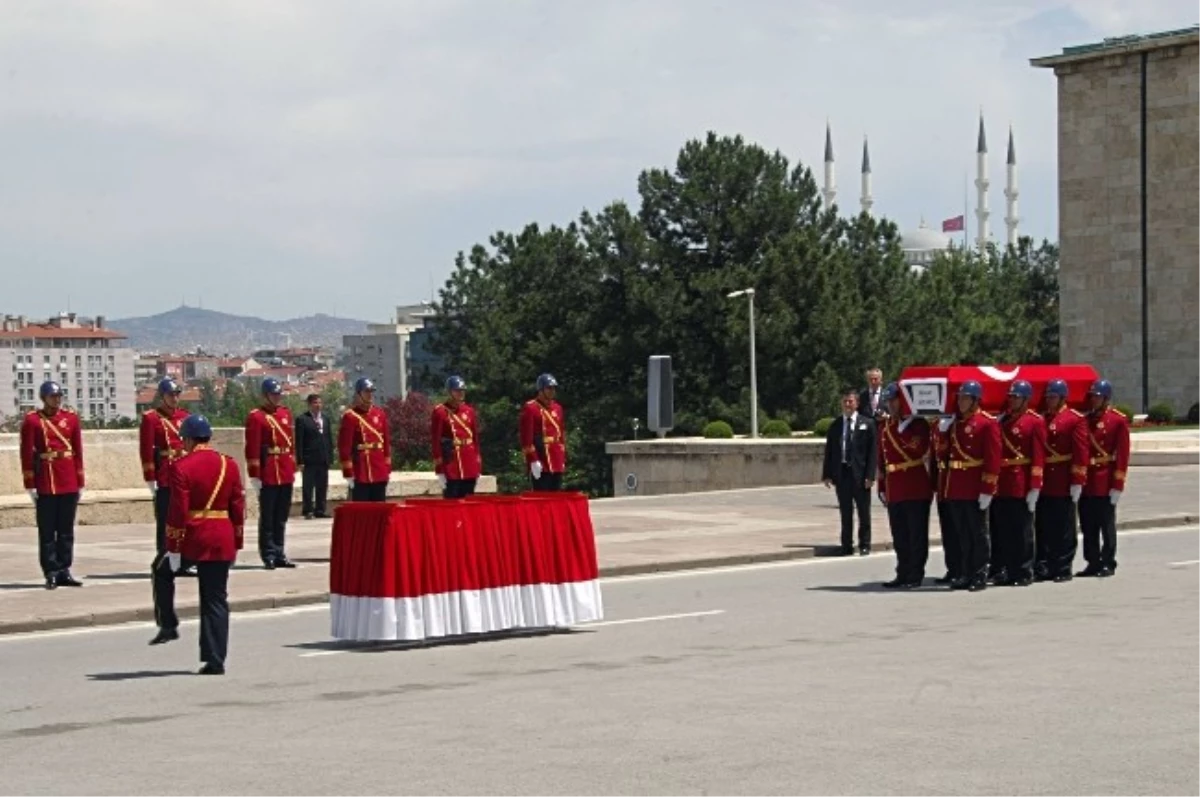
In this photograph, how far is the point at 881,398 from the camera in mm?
23328

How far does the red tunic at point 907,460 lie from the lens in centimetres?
1964

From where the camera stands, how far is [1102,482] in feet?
66.5

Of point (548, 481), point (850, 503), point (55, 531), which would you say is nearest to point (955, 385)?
point (850, 503)

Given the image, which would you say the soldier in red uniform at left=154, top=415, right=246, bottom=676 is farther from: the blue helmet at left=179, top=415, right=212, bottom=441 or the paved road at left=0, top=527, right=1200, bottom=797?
the paved road at left=0, top=527, right=1200, bottom=797

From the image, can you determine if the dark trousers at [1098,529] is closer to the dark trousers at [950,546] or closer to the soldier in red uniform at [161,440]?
the dark trousers at [950,546]

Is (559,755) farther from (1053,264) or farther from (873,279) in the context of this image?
(1053,264)

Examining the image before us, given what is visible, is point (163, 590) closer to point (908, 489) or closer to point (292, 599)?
point (292, 599)

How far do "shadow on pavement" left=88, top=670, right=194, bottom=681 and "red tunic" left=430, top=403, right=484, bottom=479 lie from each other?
28.9 ft

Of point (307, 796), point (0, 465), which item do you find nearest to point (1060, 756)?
point (307, 796)

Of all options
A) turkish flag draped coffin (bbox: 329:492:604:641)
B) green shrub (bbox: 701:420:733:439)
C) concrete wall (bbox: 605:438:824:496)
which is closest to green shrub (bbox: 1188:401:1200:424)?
green shrub (bbox: 701:420:733:439)

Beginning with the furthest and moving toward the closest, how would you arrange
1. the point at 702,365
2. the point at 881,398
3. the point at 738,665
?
the point at 702,365 < the point at 881,398 < the point at 738,665

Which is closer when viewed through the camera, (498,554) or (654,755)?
(654,755)

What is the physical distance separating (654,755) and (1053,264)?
342 ft

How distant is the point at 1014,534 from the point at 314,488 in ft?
41.5
